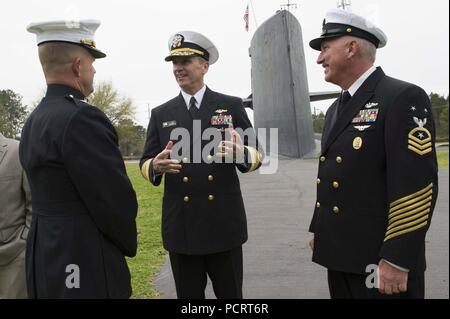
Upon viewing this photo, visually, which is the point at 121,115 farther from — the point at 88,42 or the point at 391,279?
the point at 391,279

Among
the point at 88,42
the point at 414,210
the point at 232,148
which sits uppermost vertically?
the point at 88,42

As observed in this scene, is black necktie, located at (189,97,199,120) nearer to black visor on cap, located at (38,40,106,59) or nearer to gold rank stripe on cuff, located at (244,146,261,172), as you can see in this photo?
gold rank stripe on cuff, located at (244,146,261,172)

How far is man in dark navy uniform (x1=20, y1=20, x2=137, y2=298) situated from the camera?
5.92 feet

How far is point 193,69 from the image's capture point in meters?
2.79

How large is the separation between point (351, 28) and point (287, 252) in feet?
11.3

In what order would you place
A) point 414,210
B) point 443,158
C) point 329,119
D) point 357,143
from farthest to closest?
point 443,158 < point 329,119 < point 357,143 < point 414,210

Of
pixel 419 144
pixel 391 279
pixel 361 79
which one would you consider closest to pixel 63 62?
pixel 361 79

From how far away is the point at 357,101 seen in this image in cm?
216

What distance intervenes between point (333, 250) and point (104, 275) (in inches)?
49.5

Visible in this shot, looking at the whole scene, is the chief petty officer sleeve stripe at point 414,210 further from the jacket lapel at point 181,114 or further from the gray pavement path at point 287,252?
the gray pavement path at point 287,252

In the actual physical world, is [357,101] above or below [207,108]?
below

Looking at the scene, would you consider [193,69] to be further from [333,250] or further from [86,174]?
[333,250]

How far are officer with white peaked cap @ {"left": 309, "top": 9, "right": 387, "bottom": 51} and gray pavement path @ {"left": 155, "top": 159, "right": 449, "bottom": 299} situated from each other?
8.07 feet
